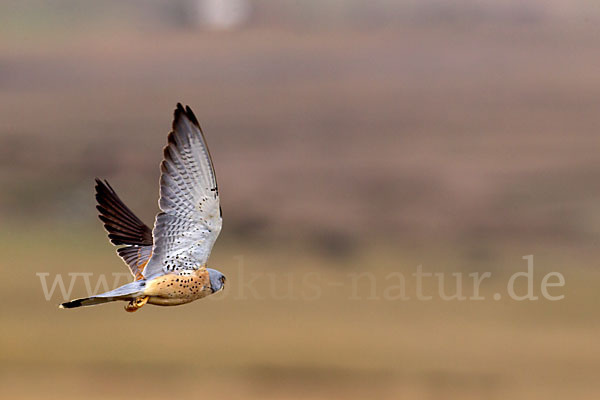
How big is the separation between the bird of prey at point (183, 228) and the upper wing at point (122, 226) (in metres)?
1.66

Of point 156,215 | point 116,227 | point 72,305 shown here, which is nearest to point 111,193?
point 116,227

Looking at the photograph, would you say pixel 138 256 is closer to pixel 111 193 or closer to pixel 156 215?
pixel 111 193

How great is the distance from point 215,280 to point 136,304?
3.29ft

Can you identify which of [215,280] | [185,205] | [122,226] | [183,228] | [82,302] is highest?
[122,226]

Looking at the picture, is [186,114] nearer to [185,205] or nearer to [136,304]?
[185,205]

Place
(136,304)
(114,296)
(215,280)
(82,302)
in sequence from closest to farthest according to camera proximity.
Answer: (82,302), (114,296), (136,304), (215,280)

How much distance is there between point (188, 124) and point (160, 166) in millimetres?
602

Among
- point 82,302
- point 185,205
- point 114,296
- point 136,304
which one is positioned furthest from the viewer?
point 185,205

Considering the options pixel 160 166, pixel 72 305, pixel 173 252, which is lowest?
pixel 72 305

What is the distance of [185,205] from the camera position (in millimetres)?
12219

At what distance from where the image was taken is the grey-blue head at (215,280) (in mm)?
12375

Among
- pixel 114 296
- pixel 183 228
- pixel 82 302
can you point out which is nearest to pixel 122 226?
pixel 183 228

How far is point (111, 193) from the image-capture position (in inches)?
561

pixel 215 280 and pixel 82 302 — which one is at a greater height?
pixel 215 280
